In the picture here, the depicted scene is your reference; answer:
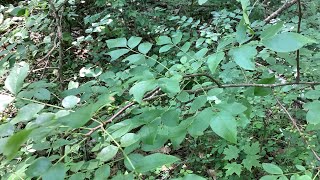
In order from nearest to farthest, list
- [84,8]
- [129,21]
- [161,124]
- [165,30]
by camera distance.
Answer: [161,124] < [165,30] < [129,21] < [84,8]

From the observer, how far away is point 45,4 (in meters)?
2.18

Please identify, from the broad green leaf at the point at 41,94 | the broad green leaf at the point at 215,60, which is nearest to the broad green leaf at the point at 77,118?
the broad green leaf at the point at 215,60

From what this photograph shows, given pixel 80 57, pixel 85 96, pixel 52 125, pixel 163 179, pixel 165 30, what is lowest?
pixel 163 179

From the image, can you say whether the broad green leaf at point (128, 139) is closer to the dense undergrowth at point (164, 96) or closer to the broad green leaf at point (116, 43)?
the dense undergrowth at point (164, 96)

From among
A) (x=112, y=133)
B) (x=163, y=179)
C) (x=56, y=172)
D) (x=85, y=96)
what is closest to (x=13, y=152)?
(x=56, y=172)

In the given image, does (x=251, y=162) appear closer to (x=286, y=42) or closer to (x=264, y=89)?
(x=264, y=89)

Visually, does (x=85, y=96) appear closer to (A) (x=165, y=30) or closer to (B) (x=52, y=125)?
(B) (x=52, y=125)

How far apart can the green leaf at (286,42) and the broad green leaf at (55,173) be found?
1.63 ft

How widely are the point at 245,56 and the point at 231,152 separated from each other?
149 centimetres

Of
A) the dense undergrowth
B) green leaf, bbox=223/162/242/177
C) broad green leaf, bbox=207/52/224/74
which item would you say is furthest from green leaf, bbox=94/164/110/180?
green leaf, bbox=223/162/242/177

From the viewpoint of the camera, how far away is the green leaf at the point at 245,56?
79 centimetres

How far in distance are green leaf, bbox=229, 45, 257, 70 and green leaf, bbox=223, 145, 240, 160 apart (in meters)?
1.46

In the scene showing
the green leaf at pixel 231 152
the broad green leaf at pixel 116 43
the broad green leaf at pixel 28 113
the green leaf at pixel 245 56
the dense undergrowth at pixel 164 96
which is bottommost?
the green leaf at pixel 231 152

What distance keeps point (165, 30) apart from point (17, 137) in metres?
2.74
